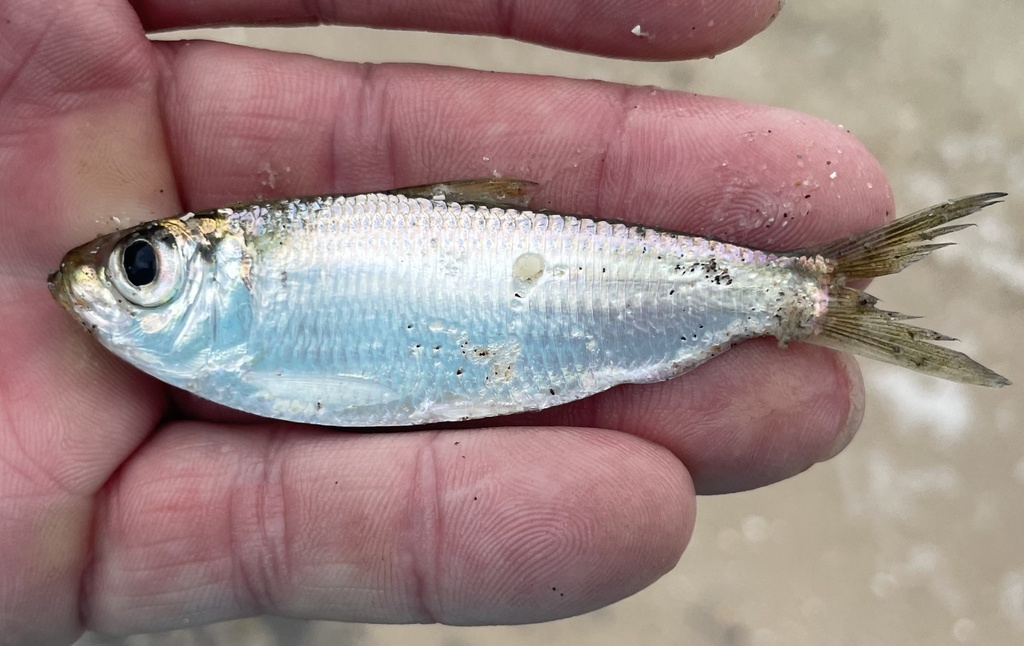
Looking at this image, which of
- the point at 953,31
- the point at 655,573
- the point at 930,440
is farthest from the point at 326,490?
the point at 953,31

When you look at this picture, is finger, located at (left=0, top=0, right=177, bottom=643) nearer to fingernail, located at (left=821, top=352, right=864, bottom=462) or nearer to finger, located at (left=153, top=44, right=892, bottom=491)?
finger, located at (left=153, top=44, right=892, bottom=491)

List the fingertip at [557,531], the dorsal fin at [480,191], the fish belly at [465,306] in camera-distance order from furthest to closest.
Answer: the dorsal fin at [480,191], the fish belly at [465,306], the fingertip at [557,531]

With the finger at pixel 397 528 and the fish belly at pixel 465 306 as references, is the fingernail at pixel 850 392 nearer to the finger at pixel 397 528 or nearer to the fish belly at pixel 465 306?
the fish belly at pixel 465 306

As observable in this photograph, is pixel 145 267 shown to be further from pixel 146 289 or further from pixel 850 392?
pixel 850 392

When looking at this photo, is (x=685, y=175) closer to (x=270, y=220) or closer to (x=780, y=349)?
(x=780, y=349)

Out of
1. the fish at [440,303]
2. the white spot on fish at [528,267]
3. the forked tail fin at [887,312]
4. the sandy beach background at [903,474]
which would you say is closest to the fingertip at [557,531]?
the fish at [440,303]

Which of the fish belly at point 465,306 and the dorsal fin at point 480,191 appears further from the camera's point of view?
the dorsal fin at point 480,191

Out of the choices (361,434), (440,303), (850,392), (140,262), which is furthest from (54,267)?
(850,392)
